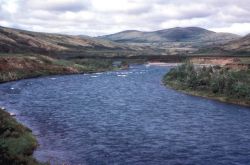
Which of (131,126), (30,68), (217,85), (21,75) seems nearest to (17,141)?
(131,126)

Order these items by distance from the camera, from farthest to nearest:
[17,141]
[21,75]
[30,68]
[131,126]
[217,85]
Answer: [30,68], [21,75], [217,85], [131,126], [17,141]

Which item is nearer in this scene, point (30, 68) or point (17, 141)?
point (17, 141)

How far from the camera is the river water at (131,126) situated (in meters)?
52.5

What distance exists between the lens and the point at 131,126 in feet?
230

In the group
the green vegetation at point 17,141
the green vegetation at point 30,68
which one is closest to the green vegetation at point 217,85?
the green vegetation at point 17,141

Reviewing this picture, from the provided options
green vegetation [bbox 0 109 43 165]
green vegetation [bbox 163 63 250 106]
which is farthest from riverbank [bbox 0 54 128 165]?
green vegetation [bbox 163 63 250 106]

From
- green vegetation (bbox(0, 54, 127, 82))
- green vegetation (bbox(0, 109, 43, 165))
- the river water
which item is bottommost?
the river water

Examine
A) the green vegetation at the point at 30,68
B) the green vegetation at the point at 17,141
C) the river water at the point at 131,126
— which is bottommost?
the river water at the point at 131,126

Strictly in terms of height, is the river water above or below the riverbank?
below

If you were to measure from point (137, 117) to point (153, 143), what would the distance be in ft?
64.6

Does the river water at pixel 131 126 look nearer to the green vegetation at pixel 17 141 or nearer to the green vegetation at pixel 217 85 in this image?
the green vegetation at pixel 17 141

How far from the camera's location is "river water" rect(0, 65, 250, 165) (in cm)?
5247

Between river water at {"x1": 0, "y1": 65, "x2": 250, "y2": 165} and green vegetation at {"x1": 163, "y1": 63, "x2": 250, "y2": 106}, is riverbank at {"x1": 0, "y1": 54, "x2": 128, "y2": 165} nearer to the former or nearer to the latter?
river water at {"x1": 0, "y1": 65, "x2": 250, "y2": 165}

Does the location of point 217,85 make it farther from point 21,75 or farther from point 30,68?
point 30,68
